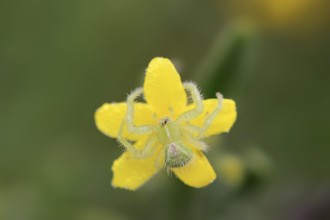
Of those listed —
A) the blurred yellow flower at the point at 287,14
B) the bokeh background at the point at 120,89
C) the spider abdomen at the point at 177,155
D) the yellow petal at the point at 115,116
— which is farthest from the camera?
the blurred yellow flower at the point at 287,14

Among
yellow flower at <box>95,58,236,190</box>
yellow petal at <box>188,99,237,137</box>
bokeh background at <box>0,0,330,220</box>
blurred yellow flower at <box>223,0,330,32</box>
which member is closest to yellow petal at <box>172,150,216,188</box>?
yellow flower at <box>95,58,236,190</box>

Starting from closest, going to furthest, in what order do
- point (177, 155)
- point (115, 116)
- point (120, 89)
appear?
1. point (177, 155)
2. point (115, 116)
3. point (120, 89)

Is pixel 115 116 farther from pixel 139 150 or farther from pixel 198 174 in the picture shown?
pixel 198 174

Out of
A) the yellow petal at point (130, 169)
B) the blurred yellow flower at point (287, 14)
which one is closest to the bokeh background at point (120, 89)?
the blurred yellow flower at point (287, 14)

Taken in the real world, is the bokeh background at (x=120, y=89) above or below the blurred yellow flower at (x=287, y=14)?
below

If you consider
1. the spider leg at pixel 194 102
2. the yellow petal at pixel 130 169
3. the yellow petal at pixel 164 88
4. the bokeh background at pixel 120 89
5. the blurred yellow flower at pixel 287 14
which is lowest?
the yellow petal at pixel 130 169

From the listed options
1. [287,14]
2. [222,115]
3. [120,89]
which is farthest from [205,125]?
[287,14]

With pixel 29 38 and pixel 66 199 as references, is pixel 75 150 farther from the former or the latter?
pixel 29 38

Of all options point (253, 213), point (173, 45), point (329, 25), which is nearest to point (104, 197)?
point (253, 213)

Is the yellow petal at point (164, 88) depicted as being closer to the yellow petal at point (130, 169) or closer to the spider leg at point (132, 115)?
the spider leg at point (132, 115)
